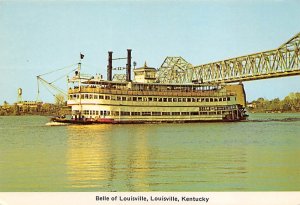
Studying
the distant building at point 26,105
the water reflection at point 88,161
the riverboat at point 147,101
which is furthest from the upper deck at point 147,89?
the water reflection at point 88,161

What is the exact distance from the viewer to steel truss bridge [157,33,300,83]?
443 inches

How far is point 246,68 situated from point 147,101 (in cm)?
417

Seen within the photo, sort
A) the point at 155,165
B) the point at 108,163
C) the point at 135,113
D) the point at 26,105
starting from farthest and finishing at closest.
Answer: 1. the point at 135,113
2. the point at 26,105
3. the point at 108,163
4. the point at 155,165

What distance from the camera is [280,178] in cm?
401

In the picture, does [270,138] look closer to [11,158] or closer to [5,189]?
[11,158]

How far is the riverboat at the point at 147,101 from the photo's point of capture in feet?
35.0

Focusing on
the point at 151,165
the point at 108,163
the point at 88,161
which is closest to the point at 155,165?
the point at 151,165

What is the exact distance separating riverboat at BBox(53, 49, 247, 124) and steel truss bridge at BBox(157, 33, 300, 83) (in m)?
0.95

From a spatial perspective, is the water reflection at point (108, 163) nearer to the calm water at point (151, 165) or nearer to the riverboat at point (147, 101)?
the calm water at point (151, 165)

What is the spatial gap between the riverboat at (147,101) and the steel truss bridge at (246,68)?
953 millimetres

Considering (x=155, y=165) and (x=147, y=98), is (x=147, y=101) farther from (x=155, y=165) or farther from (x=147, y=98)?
(x=155, y=165)

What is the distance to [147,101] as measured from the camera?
452 inches

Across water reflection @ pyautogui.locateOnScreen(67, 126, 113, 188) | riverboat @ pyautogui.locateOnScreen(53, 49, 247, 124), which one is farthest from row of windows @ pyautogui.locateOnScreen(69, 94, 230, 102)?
water reflection @ pyautogui.locateOnScreen(67, 126, 113, 188)

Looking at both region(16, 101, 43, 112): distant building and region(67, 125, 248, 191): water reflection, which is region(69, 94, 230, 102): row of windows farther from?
region(67, 125, 248, 191): water reflection
